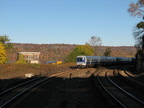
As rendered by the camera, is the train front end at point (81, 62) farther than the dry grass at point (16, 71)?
Yes

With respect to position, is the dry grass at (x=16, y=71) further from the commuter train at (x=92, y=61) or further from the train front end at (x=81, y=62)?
the commuter train at (x=92, y=61)

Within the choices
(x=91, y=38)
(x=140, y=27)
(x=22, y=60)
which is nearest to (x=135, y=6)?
(x=140, y=27)

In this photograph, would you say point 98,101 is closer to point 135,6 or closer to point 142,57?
point 135,6

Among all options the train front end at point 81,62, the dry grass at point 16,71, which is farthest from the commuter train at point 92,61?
the dry grass at point 16,71

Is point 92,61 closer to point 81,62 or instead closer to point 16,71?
point 81,62

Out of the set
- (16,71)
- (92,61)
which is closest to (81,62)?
(92,61)

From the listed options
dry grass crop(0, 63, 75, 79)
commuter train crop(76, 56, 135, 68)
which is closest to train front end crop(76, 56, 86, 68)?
commuter train crop(76, 56, 135, 68)

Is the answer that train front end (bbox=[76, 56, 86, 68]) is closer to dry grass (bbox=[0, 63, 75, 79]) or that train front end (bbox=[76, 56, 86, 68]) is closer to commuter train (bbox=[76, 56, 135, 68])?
commuter train (bbox=[76, 56, 135, 68])

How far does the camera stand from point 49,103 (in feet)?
35.1

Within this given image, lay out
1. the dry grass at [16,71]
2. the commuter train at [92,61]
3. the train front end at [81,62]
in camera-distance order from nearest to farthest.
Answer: the dry grass at [16,71] → the train front end at [81,62] → the commuter train at [92,61]

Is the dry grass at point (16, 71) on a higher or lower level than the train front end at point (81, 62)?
lower

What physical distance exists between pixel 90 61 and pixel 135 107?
34.6m

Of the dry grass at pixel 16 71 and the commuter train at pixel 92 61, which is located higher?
the commuter train at pixel 92 61

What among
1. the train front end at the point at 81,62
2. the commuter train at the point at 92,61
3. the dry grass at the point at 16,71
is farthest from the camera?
the commuter train at the point at 92,61
